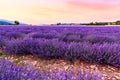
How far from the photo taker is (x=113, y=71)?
15.1ft

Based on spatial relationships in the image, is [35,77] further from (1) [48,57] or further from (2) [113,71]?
(1) [48,57]

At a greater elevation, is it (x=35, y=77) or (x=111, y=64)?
(x=35, y=77)

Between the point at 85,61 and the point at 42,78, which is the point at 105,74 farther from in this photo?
the point at 42,78

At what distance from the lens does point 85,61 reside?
16.1 ft

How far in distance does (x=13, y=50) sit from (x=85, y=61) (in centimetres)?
157

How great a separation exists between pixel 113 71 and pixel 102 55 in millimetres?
332

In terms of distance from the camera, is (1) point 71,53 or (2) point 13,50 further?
(2) point 13,50

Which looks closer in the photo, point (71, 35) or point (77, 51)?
point (77, 51)

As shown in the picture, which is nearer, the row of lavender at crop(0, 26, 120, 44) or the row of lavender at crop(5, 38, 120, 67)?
the row of lavender at crop(5, 38, 120, 67)

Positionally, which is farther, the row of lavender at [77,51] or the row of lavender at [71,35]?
the row of lavender at [71,35]

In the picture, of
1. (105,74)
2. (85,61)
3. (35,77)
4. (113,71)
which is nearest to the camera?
(35,77)

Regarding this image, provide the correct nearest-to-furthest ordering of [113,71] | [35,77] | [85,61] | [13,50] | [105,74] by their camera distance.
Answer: [35,77] → [105,74] → [113,71] → [85,61] → [13,50]

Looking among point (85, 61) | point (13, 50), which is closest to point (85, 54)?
point (85, 61)

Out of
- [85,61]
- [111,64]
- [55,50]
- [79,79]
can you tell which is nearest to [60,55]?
[55,50]
